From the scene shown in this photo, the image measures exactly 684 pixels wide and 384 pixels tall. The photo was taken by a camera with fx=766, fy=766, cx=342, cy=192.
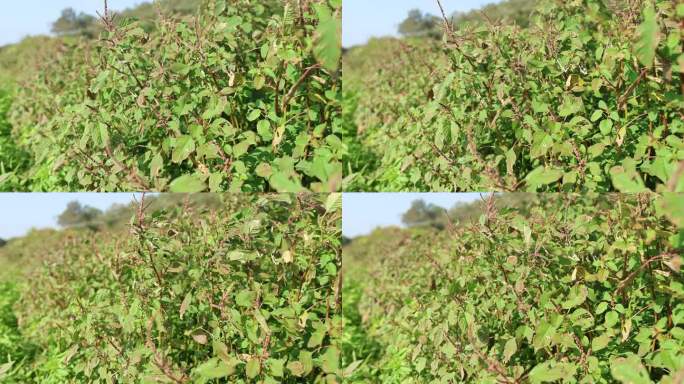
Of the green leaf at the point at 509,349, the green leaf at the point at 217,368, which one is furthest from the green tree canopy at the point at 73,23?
the green leaf at the point at 509,349

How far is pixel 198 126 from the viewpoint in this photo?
90.4 inches

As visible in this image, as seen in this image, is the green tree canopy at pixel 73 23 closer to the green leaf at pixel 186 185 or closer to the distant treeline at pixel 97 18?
the distant treeline at pixel 97 18

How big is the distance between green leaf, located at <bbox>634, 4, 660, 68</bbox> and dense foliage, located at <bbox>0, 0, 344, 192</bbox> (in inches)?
35.0

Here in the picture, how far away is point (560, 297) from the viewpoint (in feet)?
7.38

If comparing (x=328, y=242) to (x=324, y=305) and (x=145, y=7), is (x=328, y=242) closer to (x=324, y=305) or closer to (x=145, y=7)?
(x=324, y=305)

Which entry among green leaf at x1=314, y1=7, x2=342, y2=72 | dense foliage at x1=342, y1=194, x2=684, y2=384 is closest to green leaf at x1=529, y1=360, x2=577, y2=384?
dense foliage at x1=342, y1=194, x2=684, y2=384

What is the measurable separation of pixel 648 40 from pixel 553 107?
338 millimetres

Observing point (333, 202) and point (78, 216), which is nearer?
point (333, 202)

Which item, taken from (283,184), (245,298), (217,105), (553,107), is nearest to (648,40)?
(553,107)

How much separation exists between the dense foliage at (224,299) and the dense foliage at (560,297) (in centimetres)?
28

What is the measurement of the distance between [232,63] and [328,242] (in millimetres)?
617

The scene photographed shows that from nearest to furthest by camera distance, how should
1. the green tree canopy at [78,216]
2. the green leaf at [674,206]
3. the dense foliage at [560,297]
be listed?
the green leaf at [674,206] → the dense foliage at [560,297] → the green tree canopy at [78,216]

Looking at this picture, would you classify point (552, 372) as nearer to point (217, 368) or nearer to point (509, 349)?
point (509, 349)

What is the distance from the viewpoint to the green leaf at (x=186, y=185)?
2268mm
